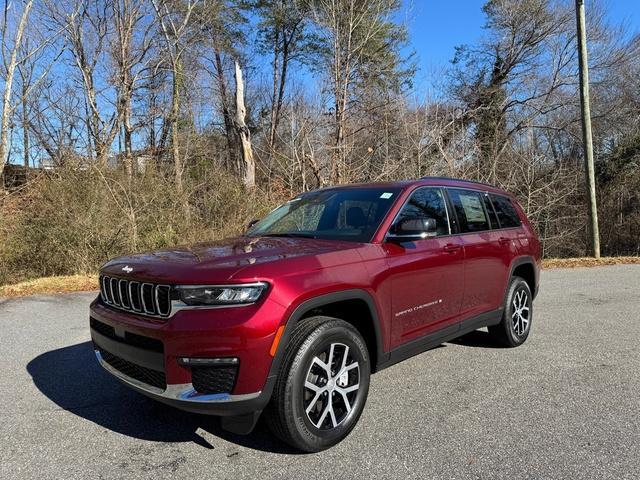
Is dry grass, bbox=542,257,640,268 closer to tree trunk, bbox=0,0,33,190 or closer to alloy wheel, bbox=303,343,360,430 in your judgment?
alloy wheel, bbox=303,343,360,430

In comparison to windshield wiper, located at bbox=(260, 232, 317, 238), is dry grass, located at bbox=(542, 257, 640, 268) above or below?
below

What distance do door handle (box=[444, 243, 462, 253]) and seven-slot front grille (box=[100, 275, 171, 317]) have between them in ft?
7.95

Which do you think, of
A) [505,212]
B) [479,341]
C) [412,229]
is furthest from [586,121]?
[412,229]

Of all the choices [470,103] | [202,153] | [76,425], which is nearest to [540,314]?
[76,425]

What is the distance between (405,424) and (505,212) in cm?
303

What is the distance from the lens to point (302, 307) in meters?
3.13

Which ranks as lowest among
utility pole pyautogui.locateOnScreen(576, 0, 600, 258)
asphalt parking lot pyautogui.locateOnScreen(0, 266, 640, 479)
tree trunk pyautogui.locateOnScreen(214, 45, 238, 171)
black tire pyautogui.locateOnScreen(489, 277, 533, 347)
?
asphalt parking lot pyautogui.locateOnScreen(0, 266, 640, 479)

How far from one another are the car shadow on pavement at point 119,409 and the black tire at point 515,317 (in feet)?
9.69

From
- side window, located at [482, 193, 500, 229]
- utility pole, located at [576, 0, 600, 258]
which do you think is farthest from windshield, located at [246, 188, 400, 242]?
utility pole, located at [576, 0, 600, 258]

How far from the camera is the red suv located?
115 inches

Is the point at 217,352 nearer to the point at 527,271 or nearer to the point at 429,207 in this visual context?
the point at 429,207

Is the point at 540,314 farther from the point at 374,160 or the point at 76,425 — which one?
the point at 374,160

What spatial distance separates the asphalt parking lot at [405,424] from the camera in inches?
122

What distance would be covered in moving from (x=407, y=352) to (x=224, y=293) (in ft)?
5.59
